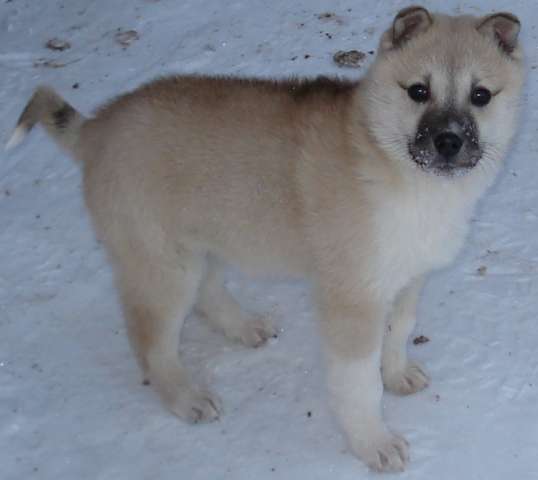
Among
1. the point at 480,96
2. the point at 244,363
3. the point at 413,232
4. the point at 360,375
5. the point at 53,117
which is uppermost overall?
the point at 480,96

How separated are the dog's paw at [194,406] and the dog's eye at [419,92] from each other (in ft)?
4.54

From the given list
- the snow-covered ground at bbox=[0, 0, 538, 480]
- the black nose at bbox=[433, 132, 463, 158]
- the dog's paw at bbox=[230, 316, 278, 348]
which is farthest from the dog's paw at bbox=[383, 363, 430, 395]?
the black nose at bbox=[433, 132, 463, 158]

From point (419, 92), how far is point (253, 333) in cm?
136

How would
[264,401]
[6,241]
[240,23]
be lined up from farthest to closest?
[240,23]
[6,241]
[264,401]

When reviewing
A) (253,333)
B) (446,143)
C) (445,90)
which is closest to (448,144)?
(446,143)

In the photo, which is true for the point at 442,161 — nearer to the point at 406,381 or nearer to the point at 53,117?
the point at 406,381

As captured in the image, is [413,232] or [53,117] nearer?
[413,232]

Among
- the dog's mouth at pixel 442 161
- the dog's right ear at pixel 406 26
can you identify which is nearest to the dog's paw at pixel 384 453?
the dog's mouth at pixel 442 161

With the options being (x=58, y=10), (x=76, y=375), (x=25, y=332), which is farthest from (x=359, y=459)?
(x=58, y=10)

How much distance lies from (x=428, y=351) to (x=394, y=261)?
2.93ft

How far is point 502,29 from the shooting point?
9.37 feet

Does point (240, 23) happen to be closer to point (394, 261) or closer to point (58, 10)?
point (58, 10)

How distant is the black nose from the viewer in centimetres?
263

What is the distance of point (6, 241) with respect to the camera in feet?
13.9
